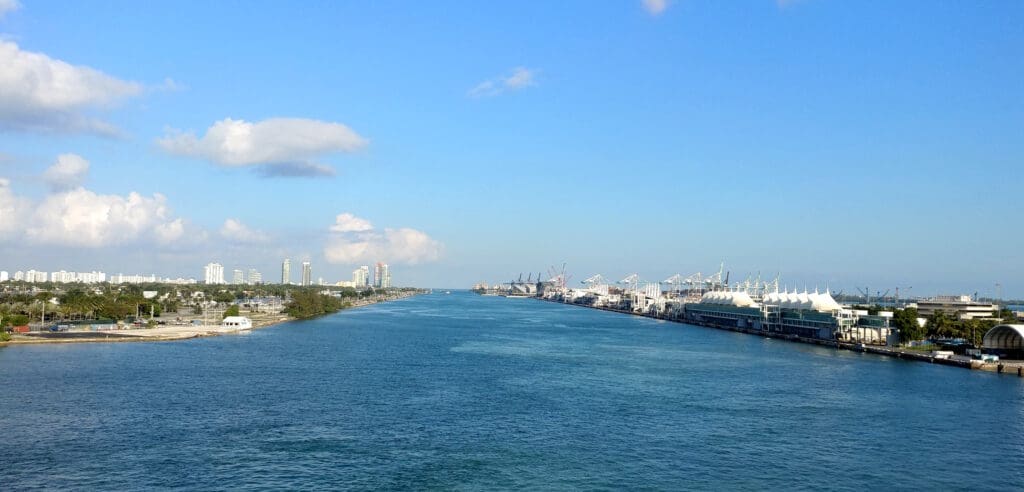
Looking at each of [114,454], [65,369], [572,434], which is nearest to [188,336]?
[65,369]

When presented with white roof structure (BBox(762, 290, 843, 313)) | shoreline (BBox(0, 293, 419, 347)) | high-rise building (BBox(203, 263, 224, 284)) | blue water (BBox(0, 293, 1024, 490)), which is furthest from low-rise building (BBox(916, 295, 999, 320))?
high-rise building (BBox(203, 263, 224, 284))

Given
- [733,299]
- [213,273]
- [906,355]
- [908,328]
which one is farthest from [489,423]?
[213,273]

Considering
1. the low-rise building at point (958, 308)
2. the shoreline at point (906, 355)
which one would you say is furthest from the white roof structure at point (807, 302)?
the low-rise building at point (958, 308)

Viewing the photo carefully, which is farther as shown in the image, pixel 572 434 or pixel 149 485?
pixel 572 434

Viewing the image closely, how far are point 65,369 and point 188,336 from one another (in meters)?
14.0

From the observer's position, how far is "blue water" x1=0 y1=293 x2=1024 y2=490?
42.5 ft

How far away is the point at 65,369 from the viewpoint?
24328mm

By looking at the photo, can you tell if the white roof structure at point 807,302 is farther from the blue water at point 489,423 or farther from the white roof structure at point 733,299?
the blue water at point 489,423

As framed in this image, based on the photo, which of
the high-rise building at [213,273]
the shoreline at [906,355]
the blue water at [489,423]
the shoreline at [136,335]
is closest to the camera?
the blue water at [489,423]

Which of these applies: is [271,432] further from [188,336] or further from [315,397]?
[188,336]

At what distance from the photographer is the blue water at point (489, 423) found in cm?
1295

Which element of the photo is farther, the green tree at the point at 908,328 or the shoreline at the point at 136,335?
the green tree at the point at 908,328

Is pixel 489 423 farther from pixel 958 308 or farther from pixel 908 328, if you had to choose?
pixel 958 308

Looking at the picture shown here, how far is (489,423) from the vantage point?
56.1 ft
